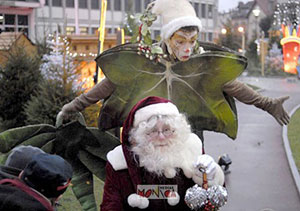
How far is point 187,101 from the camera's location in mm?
4227

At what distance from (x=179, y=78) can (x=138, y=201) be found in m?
1.46

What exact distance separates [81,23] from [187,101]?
125ft

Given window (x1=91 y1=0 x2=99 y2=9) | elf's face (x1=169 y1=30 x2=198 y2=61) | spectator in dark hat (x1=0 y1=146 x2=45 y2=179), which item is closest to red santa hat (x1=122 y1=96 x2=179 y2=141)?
spectator in dark hat (x1=0 y1=146 x2=45 y2=179)

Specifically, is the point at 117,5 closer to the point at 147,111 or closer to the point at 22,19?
the point at 22,19

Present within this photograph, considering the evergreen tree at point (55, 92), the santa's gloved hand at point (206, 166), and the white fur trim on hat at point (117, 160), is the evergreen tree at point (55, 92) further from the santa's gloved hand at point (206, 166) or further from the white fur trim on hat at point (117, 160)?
the santa's gloved hand at point (206, 166)

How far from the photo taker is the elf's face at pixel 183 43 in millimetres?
4059

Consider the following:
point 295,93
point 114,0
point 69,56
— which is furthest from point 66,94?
point 114,0

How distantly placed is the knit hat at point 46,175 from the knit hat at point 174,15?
195cm

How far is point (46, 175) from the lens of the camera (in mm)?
2385

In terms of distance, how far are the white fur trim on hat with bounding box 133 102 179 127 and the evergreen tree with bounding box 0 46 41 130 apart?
25.3ft

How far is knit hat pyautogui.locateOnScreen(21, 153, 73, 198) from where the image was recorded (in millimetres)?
2387

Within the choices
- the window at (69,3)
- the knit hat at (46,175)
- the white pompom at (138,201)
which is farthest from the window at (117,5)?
the knit hat at (46,175)

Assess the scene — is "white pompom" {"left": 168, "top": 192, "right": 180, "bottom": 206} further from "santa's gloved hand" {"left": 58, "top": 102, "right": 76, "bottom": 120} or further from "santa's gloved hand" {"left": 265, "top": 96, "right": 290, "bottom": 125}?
"santa's gloved hand" {"left": 58, "top": 102, "right": 76, "bottom": 120}

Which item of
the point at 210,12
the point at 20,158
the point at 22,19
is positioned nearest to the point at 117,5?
the point at 210,12
